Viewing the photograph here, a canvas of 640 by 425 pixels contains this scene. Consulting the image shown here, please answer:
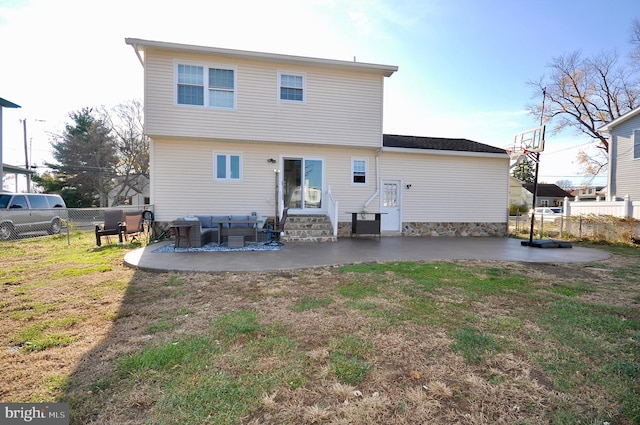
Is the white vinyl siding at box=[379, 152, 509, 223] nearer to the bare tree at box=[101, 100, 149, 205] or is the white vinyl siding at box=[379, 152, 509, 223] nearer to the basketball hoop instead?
the basketball hoop

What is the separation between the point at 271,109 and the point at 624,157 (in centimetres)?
1856

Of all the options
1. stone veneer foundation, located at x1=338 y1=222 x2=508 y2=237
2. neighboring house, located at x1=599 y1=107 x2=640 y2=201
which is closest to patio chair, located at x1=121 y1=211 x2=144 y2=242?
stone veneer foundation, located at x1=338 y1=222 x2=508 y2=237

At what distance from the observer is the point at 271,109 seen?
1026 centimetres

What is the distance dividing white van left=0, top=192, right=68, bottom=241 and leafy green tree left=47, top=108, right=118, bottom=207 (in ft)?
69.2

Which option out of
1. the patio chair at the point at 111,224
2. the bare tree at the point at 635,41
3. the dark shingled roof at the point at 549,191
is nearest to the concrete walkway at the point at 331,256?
the patio chair at the point at 111,224

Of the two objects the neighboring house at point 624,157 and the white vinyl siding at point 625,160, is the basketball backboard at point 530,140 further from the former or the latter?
the white vinyl siding at point 625,160

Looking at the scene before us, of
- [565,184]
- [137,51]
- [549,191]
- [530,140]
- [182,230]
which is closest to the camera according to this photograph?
[182,230]

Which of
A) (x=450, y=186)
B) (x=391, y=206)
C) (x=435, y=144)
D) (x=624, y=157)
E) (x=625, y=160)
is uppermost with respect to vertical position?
(x=435, y=144)

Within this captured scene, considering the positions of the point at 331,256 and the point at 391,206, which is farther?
the point at 391,206

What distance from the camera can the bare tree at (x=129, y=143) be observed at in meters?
29.7

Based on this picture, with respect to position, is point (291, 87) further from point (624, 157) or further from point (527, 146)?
point (624, 157)

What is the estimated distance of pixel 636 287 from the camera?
509 centimetres

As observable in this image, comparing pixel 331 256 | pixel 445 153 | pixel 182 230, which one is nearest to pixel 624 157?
pixel 445 153

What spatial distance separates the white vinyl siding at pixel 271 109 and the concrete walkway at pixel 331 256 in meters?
4.09
